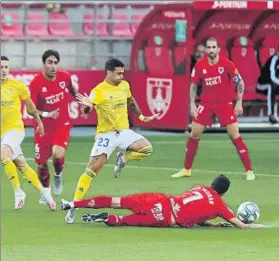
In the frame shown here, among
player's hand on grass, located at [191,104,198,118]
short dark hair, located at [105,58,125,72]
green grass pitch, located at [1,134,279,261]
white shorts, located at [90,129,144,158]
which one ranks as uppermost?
short dark hair, located at [105,58,125,72]

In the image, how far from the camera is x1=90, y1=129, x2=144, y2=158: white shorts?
1522 centimetres

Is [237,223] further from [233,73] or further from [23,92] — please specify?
[233,73]

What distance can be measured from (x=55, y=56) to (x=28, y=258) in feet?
16.9

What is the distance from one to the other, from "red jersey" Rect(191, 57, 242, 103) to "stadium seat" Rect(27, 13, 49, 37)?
38.7 feet

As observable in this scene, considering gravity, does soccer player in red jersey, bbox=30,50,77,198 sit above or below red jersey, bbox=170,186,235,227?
above

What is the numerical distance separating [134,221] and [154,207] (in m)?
0.35

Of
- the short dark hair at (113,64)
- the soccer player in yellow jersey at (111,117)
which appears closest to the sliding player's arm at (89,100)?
the soccer player in yellow jersey at (111,117)

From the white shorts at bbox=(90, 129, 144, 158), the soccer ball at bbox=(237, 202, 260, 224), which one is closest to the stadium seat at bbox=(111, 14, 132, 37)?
the white shorts at bbox=(90, 129, 144, 158)

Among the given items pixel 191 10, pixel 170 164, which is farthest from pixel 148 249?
pixel 191 10

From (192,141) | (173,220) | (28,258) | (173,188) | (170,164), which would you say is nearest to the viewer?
(28,258)

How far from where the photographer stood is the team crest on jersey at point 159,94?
27.6 meters

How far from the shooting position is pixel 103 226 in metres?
14.0

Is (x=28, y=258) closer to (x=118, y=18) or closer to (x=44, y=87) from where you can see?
(x=44, y=87)

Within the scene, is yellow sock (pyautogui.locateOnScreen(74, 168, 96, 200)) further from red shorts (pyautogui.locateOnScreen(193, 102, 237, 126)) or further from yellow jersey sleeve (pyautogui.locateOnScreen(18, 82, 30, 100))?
red shorts (pyautogui.locateOnScreen(193, 102, 237, 126))
